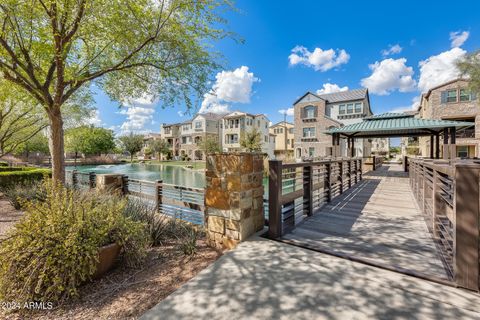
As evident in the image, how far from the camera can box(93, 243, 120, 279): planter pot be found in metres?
2.68

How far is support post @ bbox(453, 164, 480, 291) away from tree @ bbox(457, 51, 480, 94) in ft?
56.5

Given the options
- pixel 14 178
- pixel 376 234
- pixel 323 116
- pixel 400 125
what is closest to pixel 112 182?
pixel 14 178

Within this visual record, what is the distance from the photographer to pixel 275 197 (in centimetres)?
340

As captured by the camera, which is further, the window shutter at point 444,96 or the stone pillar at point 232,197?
the window shutter at point 444,96

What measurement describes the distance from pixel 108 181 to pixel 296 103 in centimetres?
2570

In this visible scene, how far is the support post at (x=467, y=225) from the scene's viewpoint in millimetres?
2062

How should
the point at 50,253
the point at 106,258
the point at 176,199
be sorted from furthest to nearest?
the point at 176,199
the point at 106,258
the point at 50,253

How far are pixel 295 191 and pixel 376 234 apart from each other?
5.00 feet

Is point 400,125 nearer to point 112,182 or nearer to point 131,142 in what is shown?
point 112,182

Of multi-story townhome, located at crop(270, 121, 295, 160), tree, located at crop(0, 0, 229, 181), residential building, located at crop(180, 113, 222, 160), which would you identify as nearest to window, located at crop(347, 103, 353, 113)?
multi-story townhome, located at crop(270, 121, 295, 160)

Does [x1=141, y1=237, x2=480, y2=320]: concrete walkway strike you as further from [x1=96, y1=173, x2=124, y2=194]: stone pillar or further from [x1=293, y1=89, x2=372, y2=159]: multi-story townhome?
[x1=293, y1=89, x2=372, y2=159]: multi-story townhome

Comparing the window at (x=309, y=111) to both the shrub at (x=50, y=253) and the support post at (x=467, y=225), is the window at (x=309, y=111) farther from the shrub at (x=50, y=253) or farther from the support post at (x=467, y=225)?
the shrub at (x=50, y=253)

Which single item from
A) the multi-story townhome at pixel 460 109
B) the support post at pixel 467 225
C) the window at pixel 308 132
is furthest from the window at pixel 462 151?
the support post at pixel 467 225

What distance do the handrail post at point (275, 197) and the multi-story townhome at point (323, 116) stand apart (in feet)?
77.5
